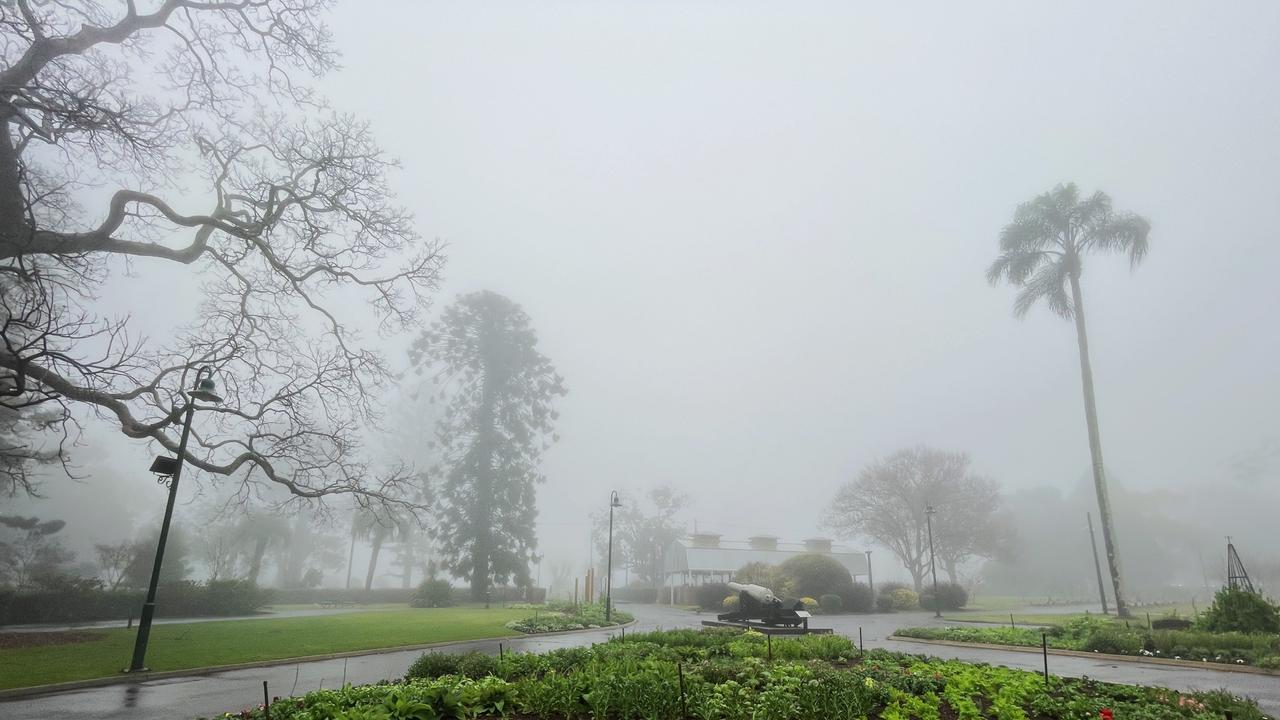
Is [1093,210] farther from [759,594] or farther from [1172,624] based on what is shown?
[759,594]

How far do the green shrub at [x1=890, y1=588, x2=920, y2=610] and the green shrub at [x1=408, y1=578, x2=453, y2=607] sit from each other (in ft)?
108

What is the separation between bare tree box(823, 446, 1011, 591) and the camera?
62.2 metres

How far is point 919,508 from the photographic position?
61.7 m

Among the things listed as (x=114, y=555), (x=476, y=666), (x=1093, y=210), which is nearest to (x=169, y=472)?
(x=476, y=666)

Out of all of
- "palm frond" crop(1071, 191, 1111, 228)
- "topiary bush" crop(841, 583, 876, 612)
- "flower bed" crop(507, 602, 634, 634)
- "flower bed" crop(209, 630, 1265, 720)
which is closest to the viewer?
"flower bed" crop(209, 630, 1265, 720)

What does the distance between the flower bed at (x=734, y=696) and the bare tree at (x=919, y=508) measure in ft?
187

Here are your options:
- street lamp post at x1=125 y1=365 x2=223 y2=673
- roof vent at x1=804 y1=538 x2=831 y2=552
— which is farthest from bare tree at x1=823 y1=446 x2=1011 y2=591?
street lamp post at x1=125 y1=365 x2=223 y2=673

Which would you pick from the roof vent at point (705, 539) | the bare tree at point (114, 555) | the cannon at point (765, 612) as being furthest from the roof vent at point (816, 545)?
the bare tree at point (114, 555)

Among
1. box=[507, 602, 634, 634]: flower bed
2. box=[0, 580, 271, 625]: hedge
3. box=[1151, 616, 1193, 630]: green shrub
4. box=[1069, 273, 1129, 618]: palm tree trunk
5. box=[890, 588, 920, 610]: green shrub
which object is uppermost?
box=[1069, 273, 1129, 618]: palm tree trunk

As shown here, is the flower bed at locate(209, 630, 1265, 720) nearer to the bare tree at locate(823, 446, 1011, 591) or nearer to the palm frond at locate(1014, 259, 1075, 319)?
the palm frond at locate(1014, 259, 1075, 319)

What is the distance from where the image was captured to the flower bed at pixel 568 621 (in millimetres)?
24156

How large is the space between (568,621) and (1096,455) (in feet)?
96.6

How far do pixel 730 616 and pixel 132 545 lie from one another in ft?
111

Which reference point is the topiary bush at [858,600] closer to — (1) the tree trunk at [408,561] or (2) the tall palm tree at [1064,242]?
(2) the tall palm tree at [1064,242]
